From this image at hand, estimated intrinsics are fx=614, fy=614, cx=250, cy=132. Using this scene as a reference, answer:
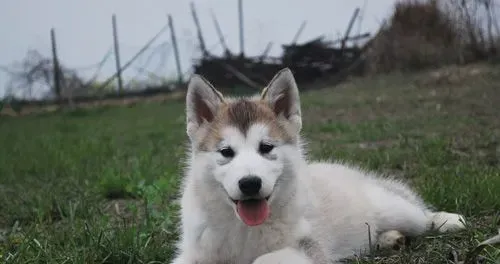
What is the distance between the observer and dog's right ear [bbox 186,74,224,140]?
9.40 feet

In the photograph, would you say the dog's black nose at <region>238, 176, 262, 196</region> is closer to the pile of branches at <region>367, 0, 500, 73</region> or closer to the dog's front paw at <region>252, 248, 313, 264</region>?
the dog's front paw at <region>252, 248, 313, 264</region>

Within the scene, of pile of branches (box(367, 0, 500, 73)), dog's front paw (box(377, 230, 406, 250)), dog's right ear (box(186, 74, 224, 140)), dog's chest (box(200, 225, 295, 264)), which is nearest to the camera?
dog's chest (box(200, 225, 295, 264))

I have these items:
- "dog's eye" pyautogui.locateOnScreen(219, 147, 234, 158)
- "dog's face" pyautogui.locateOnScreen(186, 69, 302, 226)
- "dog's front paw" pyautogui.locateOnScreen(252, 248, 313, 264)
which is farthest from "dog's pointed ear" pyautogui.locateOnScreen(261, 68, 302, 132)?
"dog's front paw" pyautogui.locateOnScreen(252, 248, 313, 264)

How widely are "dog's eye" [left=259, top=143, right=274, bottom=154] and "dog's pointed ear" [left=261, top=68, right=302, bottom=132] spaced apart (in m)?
0.29

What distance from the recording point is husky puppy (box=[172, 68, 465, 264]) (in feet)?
8.21

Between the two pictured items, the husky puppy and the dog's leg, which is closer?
the husky puppy

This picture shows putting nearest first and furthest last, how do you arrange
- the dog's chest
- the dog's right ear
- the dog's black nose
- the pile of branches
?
1. the dog's black nose
2. the dog's chest
3. the dog's right ear
4. the pile of branches

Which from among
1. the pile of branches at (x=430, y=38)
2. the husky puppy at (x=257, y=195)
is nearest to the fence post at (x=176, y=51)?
the pile of branches at (x=430, y=38)

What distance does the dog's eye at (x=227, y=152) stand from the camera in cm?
258

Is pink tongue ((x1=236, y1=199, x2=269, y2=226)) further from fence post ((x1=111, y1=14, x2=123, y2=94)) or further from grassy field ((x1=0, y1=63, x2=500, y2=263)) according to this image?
fence post ((x1=111, y1=14, x2=123, y2=94))

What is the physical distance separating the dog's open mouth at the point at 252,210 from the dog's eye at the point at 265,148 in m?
0.21

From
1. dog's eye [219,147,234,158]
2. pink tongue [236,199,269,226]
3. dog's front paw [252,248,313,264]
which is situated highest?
dog's eye [219,147,234,158]

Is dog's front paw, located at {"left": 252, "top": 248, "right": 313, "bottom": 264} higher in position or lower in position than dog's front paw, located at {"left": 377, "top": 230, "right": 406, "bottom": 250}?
higher

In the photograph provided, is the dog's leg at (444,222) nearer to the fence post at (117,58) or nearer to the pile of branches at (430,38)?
the pile of branches at (430,38)
